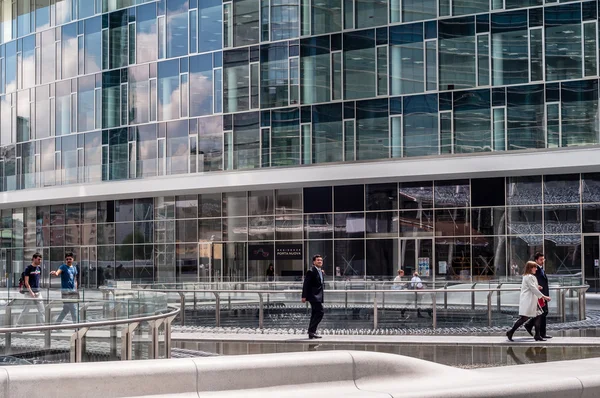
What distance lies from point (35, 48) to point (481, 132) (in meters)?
26.9

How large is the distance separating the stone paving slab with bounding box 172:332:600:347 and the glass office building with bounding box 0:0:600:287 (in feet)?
58.9

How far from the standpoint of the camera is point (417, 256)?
40156 millimetres

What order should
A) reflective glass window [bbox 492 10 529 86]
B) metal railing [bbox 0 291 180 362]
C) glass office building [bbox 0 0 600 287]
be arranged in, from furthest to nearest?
reflective glass window [bbox 492 10 529 86]
glass office building [bbox 0 0 600 287]
metal railing [bbox 0 291 180 362]

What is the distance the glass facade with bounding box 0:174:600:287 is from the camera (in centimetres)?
3728

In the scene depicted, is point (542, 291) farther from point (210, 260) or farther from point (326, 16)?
point (210, 260)

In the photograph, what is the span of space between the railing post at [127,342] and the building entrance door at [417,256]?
26.7 metres

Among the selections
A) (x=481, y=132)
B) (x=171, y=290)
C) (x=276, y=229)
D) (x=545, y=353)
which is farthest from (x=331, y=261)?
Answer: (x=545, y=353)

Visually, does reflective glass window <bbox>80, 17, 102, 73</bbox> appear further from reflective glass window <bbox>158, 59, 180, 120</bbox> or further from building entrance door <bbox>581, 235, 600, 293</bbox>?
building entrance door <bbox>581, 235, 600, 293</bbox>

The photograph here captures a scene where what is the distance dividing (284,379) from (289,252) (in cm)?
3368

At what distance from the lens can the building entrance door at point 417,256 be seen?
39.9 metres

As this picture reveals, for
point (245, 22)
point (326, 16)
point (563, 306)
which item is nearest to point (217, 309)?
point (563, 306)

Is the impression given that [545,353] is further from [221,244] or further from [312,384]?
[221,244]

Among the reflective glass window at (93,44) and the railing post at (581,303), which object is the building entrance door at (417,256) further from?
the reflective glass window at (93,44)

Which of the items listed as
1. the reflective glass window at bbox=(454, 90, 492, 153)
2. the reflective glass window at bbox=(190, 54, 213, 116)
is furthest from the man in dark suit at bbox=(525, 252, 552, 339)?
the reflective glass window at bbox=(190, 54, 213, 116)
